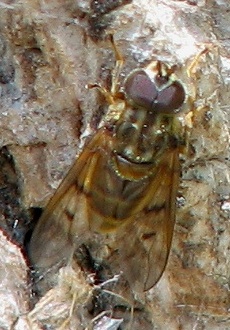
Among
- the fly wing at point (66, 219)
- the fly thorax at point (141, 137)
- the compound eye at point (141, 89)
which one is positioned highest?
the compound eye at point (141, 89)

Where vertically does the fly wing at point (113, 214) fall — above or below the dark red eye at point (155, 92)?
below

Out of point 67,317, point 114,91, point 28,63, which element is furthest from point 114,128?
point 67,317

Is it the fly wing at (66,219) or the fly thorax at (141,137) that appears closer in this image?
the fly wing at (66,219)

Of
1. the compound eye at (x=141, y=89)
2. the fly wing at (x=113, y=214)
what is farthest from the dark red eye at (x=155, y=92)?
the fly wing at (x=113, y=214)

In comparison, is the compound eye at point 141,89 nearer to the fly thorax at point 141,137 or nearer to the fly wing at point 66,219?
the fly thorax at point 141,137

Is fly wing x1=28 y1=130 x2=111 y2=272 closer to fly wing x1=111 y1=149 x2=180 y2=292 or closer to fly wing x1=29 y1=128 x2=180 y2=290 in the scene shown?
fly wing x1=29 y1=128 x2=180 y2=290

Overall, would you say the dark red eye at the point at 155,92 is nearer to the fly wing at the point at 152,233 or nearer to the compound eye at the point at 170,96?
the compound eye at the point at 170,96

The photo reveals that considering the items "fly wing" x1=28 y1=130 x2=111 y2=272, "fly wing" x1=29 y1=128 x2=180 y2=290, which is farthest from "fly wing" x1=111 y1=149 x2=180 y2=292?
"fly wing" x1=28 y1=130 x2=111 y2=272

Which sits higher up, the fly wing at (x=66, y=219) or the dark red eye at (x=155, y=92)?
the dark red eye at (x=155, y=92)
